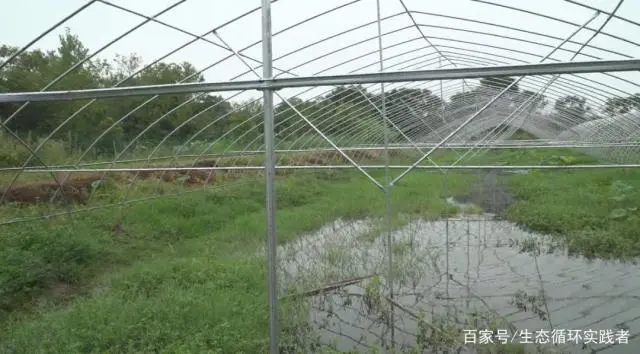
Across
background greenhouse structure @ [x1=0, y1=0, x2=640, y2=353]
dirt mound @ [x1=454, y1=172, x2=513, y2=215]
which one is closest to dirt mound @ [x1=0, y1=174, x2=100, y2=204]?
background greenhouse structure @ [x1=0, y1=0, x2=640, y2=353]

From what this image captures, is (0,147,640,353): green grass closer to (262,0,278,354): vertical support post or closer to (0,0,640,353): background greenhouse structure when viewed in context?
(0,0,640,353): background greenhouse structure

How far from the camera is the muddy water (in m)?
5.26

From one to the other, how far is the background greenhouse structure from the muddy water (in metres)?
0.04

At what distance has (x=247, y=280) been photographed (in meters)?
6.37

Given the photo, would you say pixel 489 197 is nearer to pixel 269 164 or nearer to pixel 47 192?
pixel 47 192

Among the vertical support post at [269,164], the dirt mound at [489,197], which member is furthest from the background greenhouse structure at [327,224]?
the dirt mound at [489,197]

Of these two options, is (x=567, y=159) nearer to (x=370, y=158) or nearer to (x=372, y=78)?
(x=370, y=158)

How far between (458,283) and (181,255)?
4.59 m

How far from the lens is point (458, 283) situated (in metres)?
6.63

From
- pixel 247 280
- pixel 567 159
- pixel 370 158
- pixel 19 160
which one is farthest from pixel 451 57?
pixel 567 159

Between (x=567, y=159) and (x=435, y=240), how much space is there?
14.2 m

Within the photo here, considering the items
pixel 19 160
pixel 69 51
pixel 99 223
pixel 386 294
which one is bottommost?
pixel 386 294

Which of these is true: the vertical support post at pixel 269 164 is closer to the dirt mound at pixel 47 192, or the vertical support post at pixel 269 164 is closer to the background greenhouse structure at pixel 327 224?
the background greenhouse structure at pixel 327 224

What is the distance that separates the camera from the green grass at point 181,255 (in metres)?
4.77
